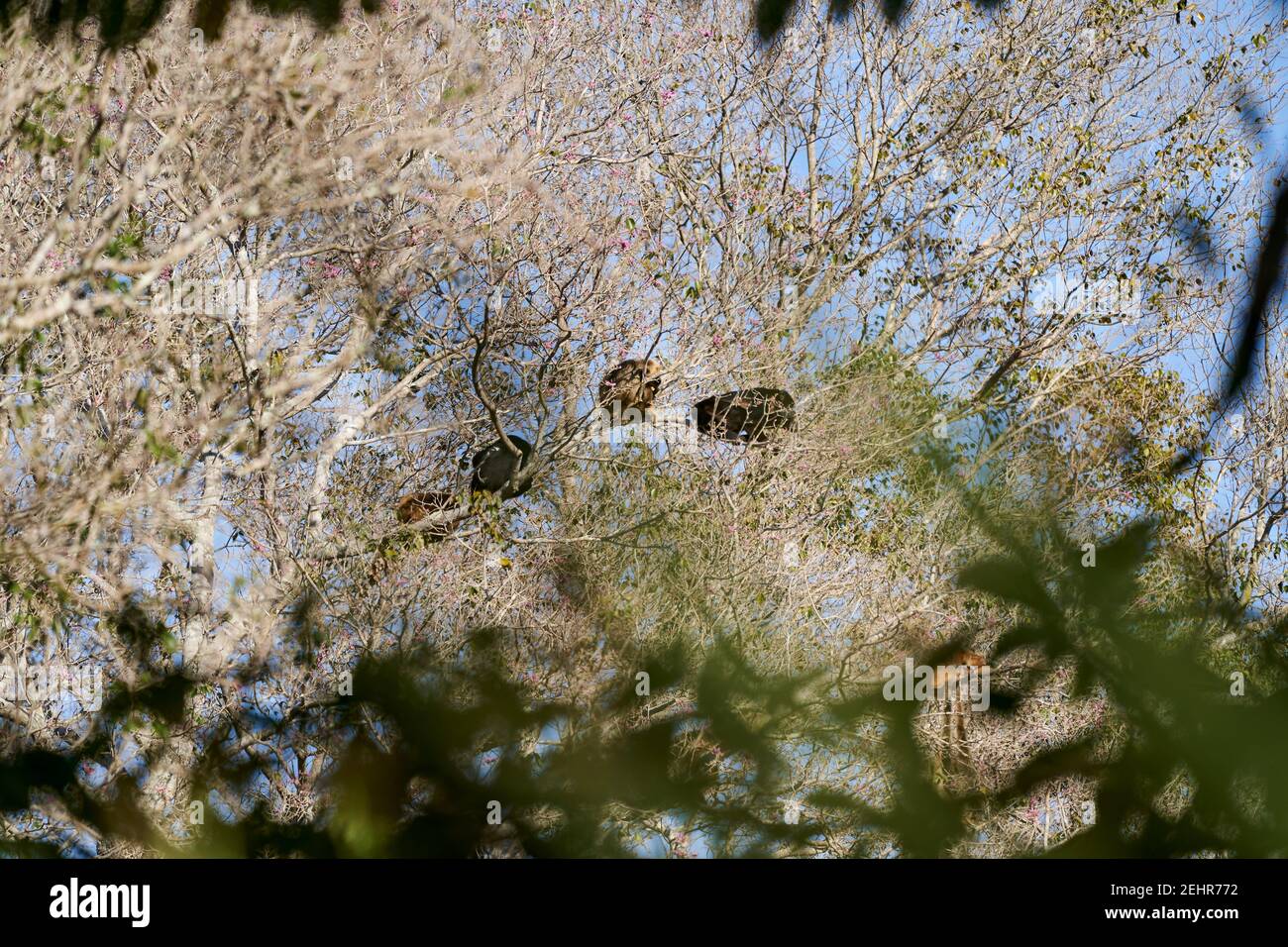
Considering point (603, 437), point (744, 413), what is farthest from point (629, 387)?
point (744, 413)

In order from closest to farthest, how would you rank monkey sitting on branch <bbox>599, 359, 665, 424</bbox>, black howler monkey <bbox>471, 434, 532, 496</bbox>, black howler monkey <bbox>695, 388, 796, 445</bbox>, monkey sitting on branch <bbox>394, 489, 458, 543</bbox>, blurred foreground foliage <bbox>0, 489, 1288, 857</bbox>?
blurred foreground foliage <bbox>0, 489, 1288, 857</bbox>
monkey sitting on branch <bbox>394, 489, 458, 543</bbox>
black howler monkey <bbox>471, 434, 532, 496</bbox>
monkey sitting on branch <bbox>599, 359, 665, 424</bbox>
black howler monkey <bbox>695, 388, 796, 445</bbox>

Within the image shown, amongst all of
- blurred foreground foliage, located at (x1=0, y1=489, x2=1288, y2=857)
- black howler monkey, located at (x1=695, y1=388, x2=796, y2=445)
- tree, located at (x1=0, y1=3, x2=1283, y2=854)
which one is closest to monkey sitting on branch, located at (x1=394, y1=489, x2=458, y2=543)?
tree, located at (x1=0, y1=3, x2=1283, y2=854)

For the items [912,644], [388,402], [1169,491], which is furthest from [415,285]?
[912,644]

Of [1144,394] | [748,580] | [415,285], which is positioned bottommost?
[748,580]

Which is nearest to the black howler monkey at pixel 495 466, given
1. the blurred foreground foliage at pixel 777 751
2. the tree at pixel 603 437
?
the tree at pixel 603 437

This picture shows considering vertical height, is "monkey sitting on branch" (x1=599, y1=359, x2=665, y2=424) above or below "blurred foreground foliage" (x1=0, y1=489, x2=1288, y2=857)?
above

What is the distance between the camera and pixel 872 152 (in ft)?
31.9

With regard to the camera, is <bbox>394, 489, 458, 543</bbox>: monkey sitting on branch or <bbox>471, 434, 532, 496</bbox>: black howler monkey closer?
<bbox>394, 489, 458, 543</bbox>: monkey sitting on branch

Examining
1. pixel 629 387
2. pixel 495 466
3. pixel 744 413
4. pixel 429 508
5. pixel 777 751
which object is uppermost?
pixel 629 387

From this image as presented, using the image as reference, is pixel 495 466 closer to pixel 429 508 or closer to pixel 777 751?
pixel 429 508

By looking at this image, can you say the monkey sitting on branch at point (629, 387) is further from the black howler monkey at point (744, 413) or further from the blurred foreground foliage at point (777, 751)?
the blurred foreground foliage at point (777, 751)

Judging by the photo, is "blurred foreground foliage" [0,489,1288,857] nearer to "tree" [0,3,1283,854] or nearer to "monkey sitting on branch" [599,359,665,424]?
"tree" [0,3,1283,854]
